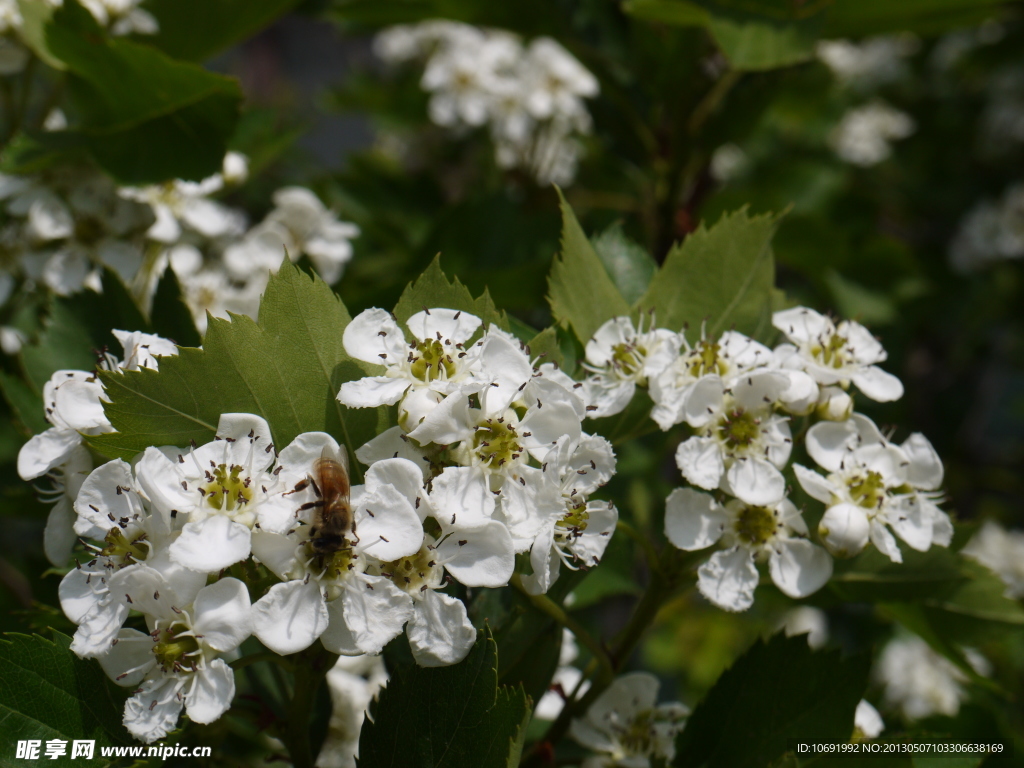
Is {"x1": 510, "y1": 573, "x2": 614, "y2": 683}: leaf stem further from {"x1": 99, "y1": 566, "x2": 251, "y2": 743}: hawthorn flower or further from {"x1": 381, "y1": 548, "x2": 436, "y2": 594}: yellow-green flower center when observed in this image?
{"x1": 99, "y1": 566, "x2": 251, "y2": 743}: hawthorn flower

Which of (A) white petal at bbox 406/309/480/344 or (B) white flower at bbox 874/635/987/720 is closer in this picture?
(A) white petal at bbox 406/309/480/344

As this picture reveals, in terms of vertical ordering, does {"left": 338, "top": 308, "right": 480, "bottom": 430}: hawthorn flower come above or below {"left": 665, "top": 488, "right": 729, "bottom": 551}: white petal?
above

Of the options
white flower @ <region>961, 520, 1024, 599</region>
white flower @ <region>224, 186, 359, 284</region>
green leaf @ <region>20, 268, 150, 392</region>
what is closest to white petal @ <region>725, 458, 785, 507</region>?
green leaf @ <region>20, 268, 150, 392</region>

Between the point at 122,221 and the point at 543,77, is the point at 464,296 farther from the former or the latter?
the point at 543,77

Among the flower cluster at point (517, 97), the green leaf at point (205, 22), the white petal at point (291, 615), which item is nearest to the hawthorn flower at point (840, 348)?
the white petal at point (291, 615)

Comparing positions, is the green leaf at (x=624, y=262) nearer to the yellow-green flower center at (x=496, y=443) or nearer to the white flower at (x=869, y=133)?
the yellow-green flower center at (x=496, y=443)

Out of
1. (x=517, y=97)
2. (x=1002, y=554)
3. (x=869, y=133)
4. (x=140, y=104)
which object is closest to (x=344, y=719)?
(x=140, y=104)

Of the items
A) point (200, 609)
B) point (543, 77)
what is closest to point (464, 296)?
point (200, 609)
